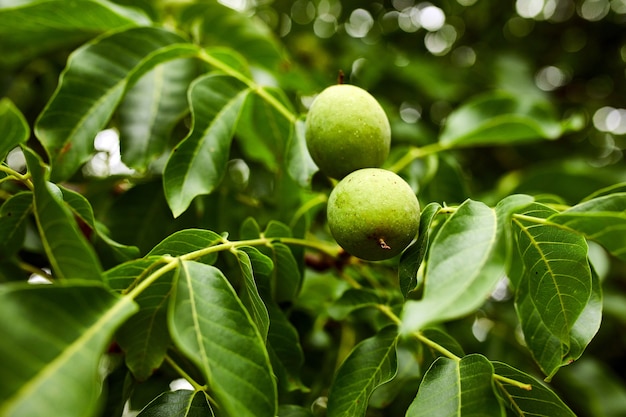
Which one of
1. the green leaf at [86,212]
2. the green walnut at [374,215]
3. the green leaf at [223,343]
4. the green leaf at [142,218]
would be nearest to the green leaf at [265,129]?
the green leaf at [142,218]

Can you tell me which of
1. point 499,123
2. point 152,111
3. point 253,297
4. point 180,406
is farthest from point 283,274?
point 499,123

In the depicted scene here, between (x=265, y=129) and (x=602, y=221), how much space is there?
96 cm

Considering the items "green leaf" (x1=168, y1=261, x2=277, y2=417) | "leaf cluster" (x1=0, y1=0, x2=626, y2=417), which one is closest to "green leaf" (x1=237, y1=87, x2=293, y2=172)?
"leaf cluster" (x1=0, y1=0, x2=626, y2=417)

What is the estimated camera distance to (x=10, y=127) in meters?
0.97

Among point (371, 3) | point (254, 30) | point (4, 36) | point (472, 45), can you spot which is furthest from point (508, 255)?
point (472, 45)

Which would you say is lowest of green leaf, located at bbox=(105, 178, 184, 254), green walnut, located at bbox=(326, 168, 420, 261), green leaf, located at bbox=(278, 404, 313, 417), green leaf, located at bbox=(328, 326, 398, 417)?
green leaf, located at bbox=(278, 404, 313, 417)

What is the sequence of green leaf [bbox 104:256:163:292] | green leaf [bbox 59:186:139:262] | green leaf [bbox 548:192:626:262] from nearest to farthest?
green leaf [bbox 548:192:626:262] < green leaf [bbox 104:256:163:292] < green leaf [bbox 59:186:139:262]

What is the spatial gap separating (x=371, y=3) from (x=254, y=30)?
1325 millimetres

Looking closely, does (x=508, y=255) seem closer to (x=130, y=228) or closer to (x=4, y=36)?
(x=130, y=228)

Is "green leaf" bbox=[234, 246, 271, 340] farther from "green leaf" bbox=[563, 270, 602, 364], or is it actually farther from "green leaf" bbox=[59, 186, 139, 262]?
"green leaf" bbox=[563, 270, 602, 364]

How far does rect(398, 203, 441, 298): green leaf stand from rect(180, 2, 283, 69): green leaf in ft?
3.72

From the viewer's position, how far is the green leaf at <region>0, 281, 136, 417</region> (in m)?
0.62

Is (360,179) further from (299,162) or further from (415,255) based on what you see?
(299,162)

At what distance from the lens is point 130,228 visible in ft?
5.17
